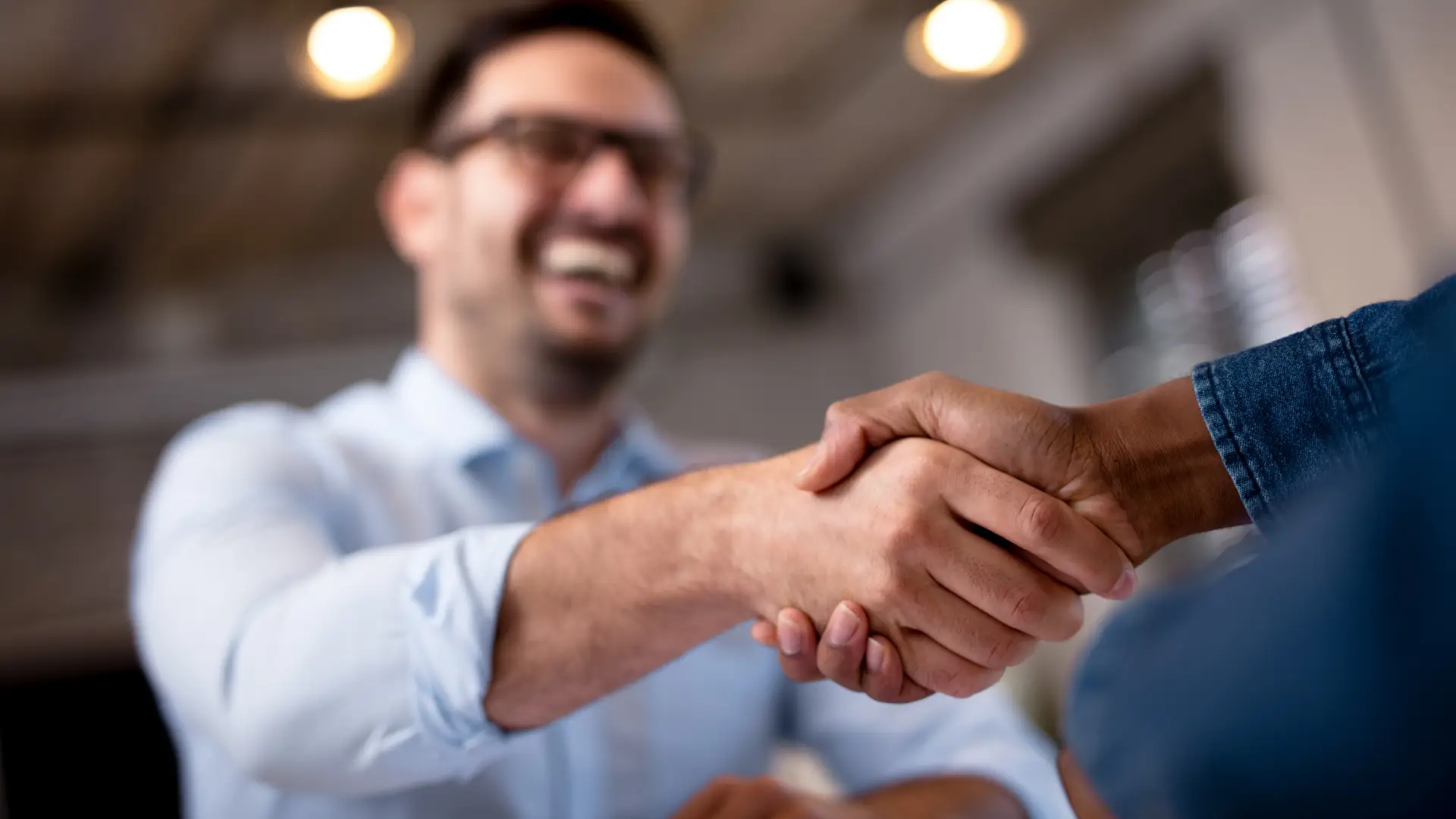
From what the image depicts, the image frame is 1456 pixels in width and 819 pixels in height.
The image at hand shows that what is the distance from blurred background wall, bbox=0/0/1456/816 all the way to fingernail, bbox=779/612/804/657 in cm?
232

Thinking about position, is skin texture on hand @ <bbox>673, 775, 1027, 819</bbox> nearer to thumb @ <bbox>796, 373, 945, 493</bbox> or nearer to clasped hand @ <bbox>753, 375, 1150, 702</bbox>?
clasped hand @ <bbox>753, 375, 1150, 702</bbox>

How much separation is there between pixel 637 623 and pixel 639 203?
72cm

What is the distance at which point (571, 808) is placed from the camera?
117 centimetres

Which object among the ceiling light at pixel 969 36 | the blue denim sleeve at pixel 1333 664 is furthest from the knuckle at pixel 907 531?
the ceiling light at pixel 969 36

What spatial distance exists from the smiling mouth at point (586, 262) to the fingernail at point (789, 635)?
65 cm

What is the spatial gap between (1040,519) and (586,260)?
76 cm

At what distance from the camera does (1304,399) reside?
2.26ft

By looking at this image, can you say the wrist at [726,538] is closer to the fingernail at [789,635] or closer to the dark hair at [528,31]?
the fingernail at [789,635]

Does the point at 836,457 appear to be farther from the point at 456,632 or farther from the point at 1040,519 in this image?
the point at 456,632

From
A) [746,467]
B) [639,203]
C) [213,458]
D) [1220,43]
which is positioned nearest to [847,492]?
[746,467]

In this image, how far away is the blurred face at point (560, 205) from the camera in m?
1.40

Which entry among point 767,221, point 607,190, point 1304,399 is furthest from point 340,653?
point 767,221

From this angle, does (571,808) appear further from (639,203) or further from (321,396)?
(321,396)

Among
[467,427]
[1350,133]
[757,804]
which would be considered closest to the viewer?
[757,804]
